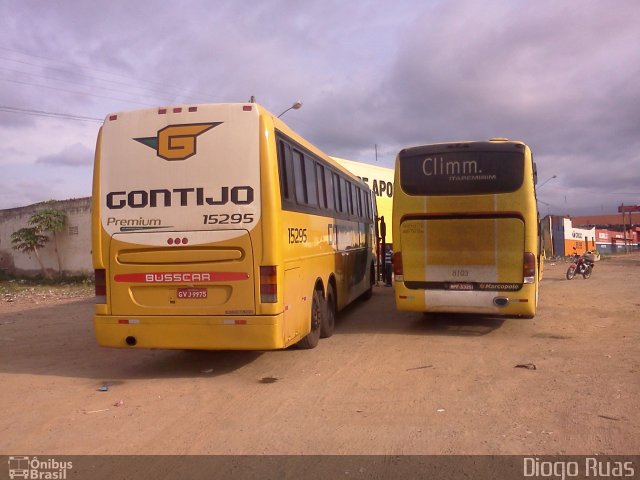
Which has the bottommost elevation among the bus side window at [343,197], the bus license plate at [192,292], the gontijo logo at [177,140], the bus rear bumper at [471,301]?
the bus rear bumper at [471,301]

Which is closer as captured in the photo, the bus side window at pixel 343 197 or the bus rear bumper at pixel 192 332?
the bus rear bumper at pixel 192 332

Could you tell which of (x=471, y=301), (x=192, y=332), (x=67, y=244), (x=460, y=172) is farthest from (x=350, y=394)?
(x=67, y=244)

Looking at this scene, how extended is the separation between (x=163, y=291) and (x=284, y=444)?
2922 mm

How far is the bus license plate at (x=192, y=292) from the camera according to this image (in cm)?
682

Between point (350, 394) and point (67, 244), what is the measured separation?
21190 millimetres

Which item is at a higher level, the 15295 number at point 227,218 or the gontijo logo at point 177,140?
the gontijo logo at point 177,140

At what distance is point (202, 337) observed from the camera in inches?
267

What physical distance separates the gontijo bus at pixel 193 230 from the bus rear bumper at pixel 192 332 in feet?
0.04

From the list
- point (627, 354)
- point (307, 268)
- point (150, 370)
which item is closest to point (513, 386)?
point (627, 354)

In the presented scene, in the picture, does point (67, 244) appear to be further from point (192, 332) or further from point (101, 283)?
point (192, 332)

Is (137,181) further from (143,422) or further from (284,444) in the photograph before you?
(284,444)

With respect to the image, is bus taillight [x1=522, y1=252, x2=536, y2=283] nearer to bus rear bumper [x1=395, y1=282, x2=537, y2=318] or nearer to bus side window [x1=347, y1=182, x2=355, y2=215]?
bus rear bumper [x1=395, y1=282, x2=537, y2=318]

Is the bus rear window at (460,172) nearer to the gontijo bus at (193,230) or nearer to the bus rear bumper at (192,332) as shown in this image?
the gontijo bus at (193,230)

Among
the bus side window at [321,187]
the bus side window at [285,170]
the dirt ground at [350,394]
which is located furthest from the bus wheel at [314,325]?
the bus side window at [285,170]
